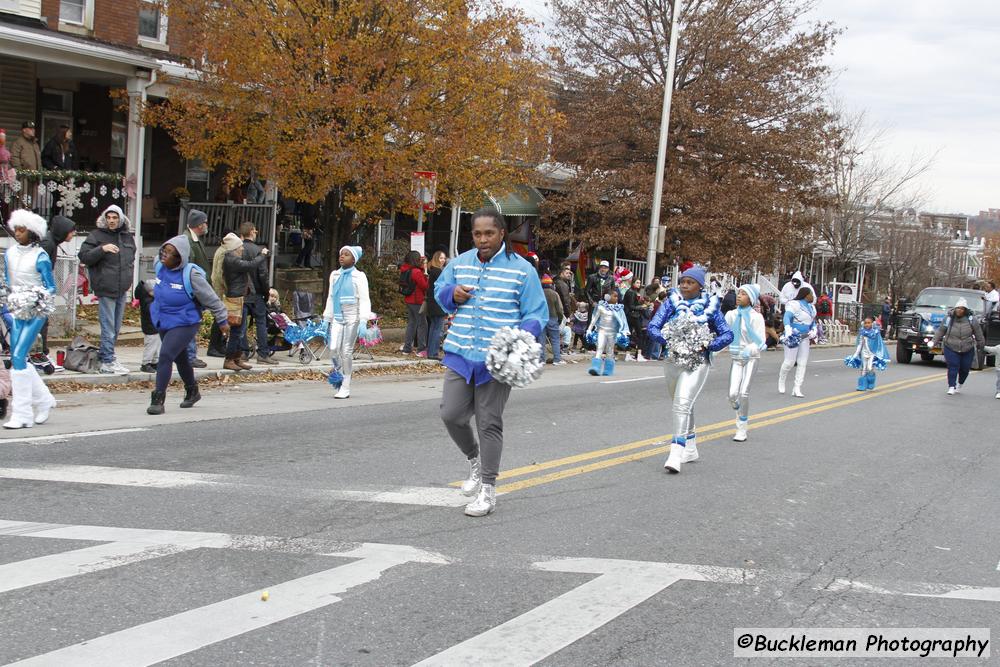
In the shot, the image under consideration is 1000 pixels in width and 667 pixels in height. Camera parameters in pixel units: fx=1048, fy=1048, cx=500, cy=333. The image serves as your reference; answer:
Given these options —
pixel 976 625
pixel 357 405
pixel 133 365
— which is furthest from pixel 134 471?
pixel 133 365

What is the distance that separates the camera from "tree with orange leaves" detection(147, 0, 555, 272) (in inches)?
692

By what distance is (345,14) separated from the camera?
17.7m

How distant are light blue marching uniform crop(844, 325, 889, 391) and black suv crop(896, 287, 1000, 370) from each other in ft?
30.8

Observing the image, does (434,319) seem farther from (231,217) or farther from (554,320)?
(231,217)

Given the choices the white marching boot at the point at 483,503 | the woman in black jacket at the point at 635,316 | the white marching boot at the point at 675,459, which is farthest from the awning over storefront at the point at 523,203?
the white marching boot at the point at 483,503

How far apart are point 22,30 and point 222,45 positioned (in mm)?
3377

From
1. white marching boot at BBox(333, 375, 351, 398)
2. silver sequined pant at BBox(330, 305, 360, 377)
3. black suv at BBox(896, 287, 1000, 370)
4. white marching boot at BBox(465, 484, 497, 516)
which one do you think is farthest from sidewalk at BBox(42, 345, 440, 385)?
black suv at BBox(896, 287, 1000, 370)

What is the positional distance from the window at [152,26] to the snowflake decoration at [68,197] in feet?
17.0

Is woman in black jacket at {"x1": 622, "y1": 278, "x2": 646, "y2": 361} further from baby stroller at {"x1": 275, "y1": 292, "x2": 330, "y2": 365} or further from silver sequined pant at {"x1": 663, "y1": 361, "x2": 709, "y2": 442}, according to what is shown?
silver sequined pant at {"x1": 663, "y1": 361, "x2": 709, "y2": 442}

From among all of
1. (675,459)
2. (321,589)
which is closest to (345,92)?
(675,459)

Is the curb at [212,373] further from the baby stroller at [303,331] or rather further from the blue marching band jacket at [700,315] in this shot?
the blue marching band jacket at [700,315]

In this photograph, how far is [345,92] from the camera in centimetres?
1725

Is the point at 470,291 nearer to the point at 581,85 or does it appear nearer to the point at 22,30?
the point at 22,30

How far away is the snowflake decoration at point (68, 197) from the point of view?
59.7 ft
